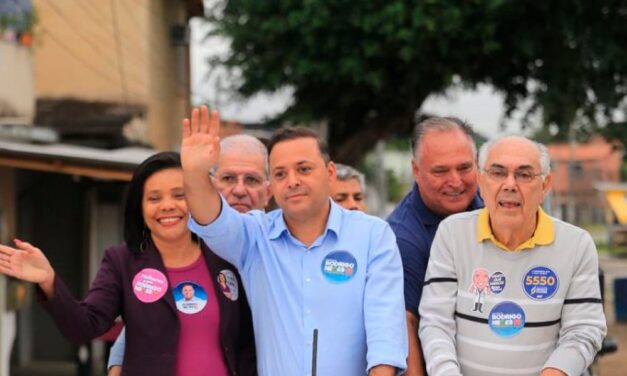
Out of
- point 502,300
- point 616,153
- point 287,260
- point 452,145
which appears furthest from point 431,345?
point 616,153

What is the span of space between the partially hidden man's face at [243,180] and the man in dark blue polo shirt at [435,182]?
68cm

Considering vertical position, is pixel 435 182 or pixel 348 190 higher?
pixel 348 190

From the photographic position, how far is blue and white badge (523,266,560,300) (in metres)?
3.04

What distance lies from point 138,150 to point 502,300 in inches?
403

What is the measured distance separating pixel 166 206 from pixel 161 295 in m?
0.31

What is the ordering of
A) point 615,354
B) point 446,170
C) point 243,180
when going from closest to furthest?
point 446,170, point 243,180, point 615,354

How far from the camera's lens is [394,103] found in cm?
1441

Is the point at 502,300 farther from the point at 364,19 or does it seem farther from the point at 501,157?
the point at 364,19

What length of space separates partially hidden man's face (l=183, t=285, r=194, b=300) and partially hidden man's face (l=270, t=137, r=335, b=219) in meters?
0.42

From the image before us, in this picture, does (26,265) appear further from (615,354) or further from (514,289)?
(615,354)

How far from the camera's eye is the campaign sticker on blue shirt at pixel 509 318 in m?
3.03

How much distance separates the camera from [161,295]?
3.15 meters

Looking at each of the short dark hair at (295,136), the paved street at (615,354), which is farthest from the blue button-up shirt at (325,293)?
the paved street at (615,354)

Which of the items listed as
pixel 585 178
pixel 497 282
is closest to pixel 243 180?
pixel 497 282
